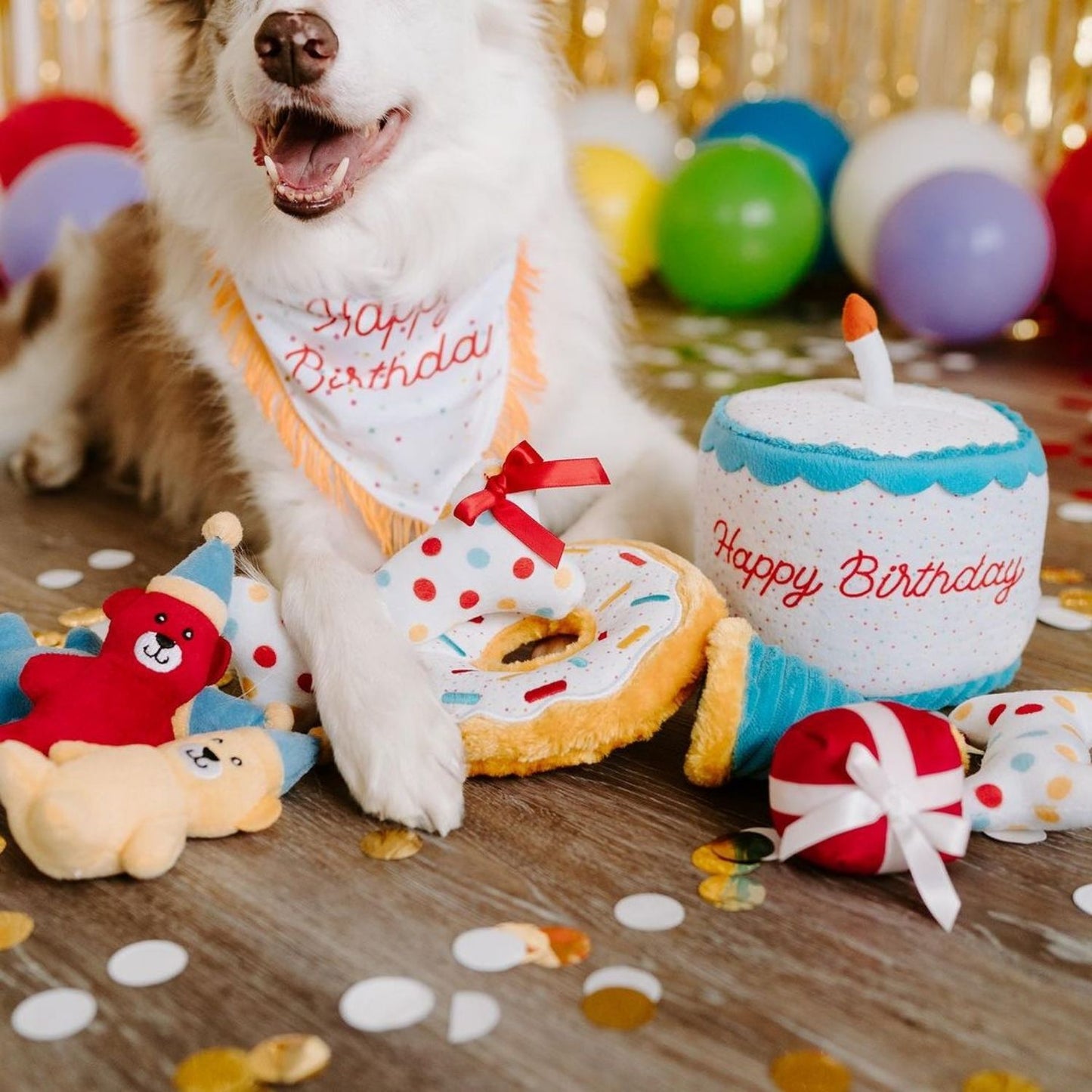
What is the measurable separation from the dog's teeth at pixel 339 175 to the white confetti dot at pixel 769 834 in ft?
3.04

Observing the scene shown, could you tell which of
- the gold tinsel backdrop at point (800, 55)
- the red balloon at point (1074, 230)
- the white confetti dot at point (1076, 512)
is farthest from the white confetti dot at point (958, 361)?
the gold tinsel backdrop at point (800, 55)

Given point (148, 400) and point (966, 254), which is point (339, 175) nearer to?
point (148, 400)

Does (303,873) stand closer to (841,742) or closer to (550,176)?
(841,742)

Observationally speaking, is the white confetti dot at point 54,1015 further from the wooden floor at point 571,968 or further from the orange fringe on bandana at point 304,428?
the orange fringe on bandana at point 304,428

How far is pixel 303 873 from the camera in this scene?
124 centimetres

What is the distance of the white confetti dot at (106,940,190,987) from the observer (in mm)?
1090

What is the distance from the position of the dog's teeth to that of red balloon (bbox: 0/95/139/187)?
9.64 feet

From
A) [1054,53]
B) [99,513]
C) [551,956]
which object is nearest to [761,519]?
[551,956]

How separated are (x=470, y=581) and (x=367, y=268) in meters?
0.56

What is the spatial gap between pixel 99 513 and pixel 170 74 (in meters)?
0.80

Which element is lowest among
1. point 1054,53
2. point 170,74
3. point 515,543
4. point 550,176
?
point 515,543

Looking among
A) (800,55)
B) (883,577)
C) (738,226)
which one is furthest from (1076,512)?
(800,55)

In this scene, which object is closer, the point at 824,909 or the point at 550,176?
the point at 824,909

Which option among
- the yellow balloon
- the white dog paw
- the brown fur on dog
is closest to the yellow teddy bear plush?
the white dog paw
